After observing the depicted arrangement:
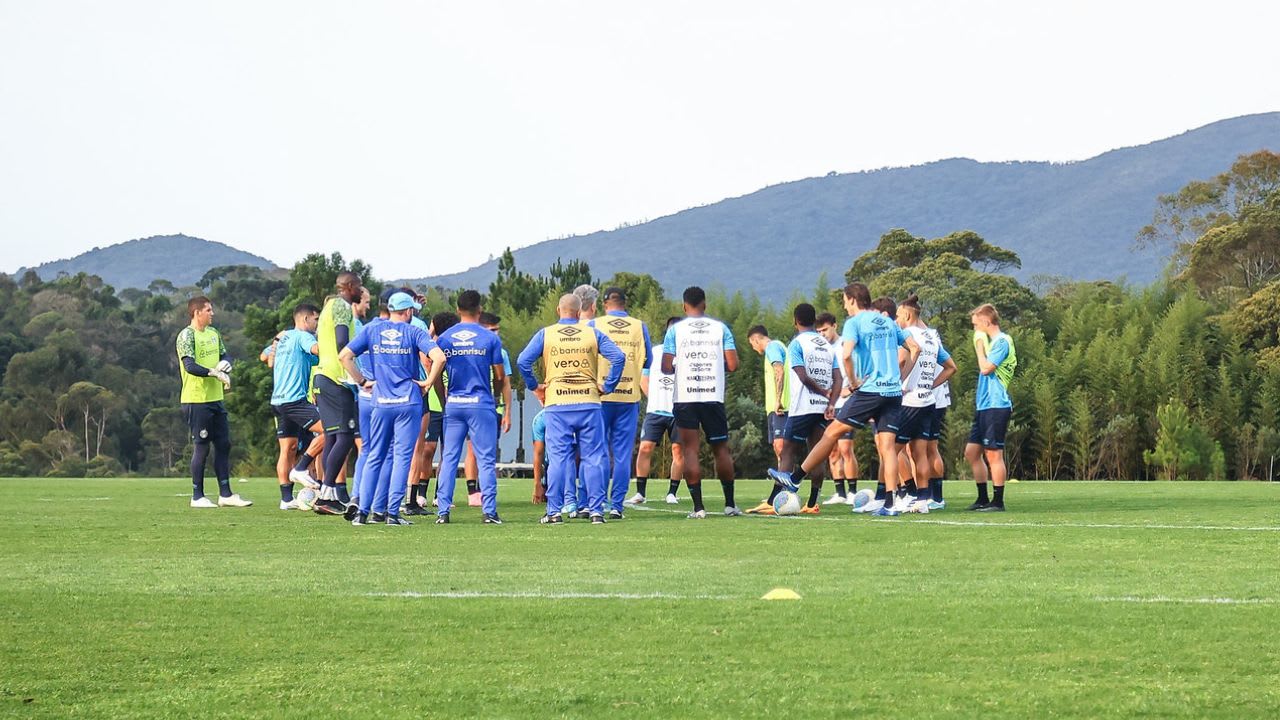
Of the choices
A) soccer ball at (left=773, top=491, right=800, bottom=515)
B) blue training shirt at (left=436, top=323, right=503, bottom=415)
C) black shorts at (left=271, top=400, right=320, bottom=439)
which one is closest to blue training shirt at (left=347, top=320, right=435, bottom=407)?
blue training shirt at (left=436, top=323, right=503, bottom=415)

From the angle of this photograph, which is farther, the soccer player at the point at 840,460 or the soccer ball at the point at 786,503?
the soccer player at the point at 840,460

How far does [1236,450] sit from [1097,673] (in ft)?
88.4

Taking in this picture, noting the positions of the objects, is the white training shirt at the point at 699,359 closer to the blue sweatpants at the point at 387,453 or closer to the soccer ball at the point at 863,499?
the soccer ball at the point at 863,499

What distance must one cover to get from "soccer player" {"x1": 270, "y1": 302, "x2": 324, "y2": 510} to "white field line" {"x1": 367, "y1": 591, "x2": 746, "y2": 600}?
8.40 meters

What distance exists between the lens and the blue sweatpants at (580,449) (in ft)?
42.7

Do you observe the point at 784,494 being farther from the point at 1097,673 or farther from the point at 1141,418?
the point at 1141,418

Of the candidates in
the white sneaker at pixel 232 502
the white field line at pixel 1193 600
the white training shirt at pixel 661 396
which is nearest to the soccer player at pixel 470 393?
the white sneaker at pixel 232 502

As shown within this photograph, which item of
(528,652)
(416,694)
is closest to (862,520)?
(528,652)

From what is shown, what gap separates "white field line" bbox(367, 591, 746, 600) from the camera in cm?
716

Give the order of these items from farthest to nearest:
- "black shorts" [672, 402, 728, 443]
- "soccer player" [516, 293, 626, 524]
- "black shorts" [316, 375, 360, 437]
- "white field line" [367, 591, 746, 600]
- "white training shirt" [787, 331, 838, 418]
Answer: "white training shirt" [787, 331, 838, 418] < "black shorts" [316, 375, 360, 437] < "black shorts" [672, 402, 728, 443] < "soccer player" [516, 293, 626, 524] < "white field line" [367, 591, 746, 600]

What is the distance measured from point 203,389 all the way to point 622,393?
461 centimetres

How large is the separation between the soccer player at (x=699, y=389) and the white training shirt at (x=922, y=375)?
1.87m

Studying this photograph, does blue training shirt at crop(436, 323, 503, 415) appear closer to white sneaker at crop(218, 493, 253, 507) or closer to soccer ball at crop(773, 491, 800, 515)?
soccer ball at crop(773, 491, 800, 515)

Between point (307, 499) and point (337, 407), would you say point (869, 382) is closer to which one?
point (337, 407)
